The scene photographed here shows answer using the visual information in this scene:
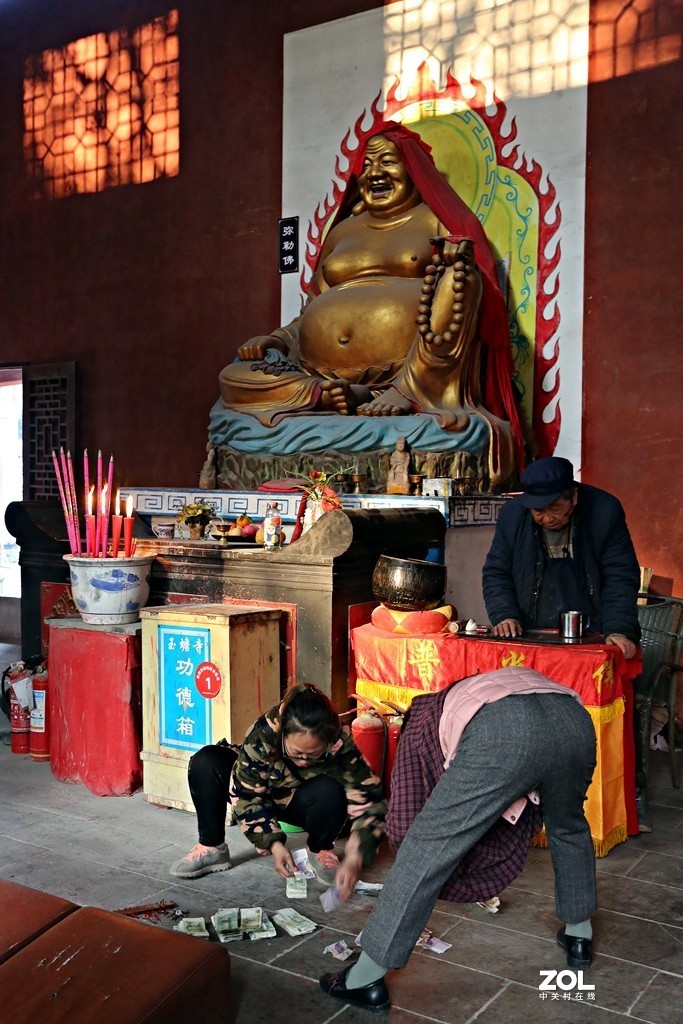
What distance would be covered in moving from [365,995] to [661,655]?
2.16 meters

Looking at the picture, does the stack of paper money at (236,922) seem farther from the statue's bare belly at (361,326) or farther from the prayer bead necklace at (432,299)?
the statue's bare belly at (361,326)

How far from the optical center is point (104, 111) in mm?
7031

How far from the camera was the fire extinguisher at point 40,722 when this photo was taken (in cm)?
390

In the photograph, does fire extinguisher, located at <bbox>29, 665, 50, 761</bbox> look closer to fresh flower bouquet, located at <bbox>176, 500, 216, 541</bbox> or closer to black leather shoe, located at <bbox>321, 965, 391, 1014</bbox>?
fresh flower bouquet, located at <bbox>176, 500, 216, 541</bbox>

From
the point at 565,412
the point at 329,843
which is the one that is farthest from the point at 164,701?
the point at 565,412

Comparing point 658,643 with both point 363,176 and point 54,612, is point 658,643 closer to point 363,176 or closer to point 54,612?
point 54,612

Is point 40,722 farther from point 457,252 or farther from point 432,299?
point 457,252

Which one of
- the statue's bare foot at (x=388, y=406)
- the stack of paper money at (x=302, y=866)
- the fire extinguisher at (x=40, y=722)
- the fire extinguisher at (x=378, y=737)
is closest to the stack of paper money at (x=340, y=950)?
the stack of paper money at (x=302, y=866)

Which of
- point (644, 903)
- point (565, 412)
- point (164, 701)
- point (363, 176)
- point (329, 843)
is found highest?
point (363, 176)

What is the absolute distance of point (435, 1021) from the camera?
77.2 inches

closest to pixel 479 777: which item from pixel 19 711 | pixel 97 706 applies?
pixel 97 706

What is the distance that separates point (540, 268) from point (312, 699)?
3.64 meters

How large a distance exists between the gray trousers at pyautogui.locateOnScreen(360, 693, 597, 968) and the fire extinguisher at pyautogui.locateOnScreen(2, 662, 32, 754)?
250cm

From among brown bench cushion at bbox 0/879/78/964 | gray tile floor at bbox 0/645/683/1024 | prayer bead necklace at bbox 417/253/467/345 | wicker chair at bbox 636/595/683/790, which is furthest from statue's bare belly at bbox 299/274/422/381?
brown bench cushion at bbox 0/879/78/964
